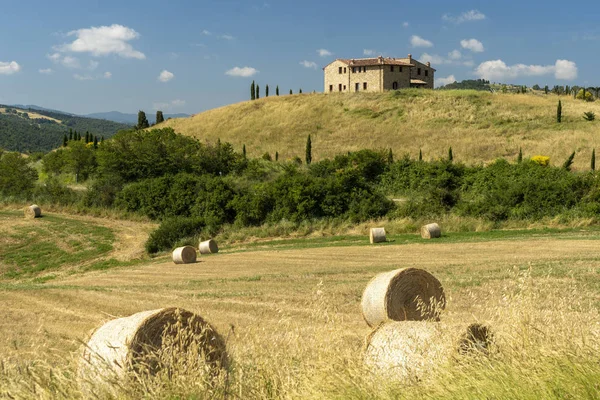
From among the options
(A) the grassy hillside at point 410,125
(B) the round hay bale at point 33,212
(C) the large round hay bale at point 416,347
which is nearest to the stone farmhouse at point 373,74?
(A) the grassy hillside at point 410,125

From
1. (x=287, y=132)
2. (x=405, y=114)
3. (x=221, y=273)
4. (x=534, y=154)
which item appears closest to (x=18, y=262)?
(x=221, y=273)

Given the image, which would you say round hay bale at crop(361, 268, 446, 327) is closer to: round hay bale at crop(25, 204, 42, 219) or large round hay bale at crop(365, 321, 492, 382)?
large round hay bale at crop(365, 321, 492, 382)

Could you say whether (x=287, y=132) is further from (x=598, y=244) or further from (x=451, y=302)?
(x=451, y=302)

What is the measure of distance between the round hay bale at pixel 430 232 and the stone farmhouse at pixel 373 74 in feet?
224

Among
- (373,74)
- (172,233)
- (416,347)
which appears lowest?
(172,233)

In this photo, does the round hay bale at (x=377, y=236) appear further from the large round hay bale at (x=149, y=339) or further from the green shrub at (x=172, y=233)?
the large round hay bale at (x=149, y=339)

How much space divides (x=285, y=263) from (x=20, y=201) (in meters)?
32.3

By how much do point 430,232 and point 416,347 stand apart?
21458 millimetres

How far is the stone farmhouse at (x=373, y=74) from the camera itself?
93.9 meters

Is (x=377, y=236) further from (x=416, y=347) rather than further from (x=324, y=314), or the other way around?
(x=324, y=314)

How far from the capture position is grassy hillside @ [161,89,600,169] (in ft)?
199

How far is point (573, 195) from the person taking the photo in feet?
97.3

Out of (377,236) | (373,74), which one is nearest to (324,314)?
(377,236)

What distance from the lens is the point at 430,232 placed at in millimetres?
27031
